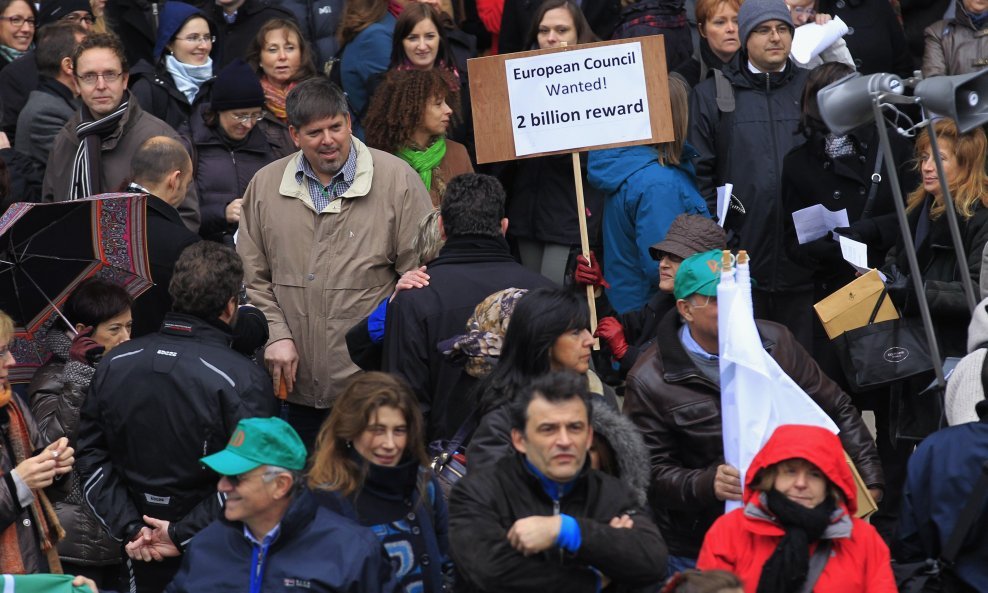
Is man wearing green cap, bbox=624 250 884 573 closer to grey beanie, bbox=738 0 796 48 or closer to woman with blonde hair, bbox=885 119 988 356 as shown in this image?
woman with blonde hair, bbox=885 119 988 356

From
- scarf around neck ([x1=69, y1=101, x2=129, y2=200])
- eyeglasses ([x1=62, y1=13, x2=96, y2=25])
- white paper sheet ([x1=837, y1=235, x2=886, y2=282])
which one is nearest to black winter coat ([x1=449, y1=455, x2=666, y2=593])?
white paper sheet ([x1=837, y1=235, x2=886, y2=282])

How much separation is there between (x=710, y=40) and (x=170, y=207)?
12.4 feet

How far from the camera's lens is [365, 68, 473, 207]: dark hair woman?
8.24 metres

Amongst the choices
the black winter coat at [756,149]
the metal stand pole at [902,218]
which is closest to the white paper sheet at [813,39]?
the black winter coat at [756,149]

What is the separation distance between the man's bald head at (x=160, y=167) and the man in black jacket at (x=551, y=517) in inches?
119

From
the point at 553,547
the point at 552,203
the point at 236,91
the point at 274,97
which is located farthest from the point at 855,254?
the point at 274,97

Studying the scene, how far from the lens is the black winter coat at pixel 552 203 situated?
8.77m

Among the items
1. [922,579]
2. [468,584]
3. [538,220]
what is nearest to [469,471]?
[468,584]

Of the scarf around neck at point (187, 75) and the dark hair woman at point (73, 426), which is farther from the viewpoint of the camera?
the scarf around neck at point (187, 75)

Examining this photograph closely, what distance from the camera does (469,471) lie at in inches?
204

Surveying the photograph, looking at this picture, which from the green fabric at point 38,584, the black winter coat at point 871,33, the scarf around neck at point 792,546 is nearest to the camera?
the scarf around neck at point 792,546

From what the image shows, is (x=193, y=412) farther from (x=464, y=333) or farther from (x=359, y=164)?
(x=359, y=164)

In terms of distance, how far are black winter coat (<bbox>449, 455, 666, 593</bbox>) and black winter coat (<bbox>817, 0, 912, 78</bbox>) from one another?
19.4 feet

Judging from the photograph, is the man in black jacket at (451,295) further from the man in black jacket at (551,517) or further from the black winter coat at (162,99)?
the black winter coat at (162,99)
